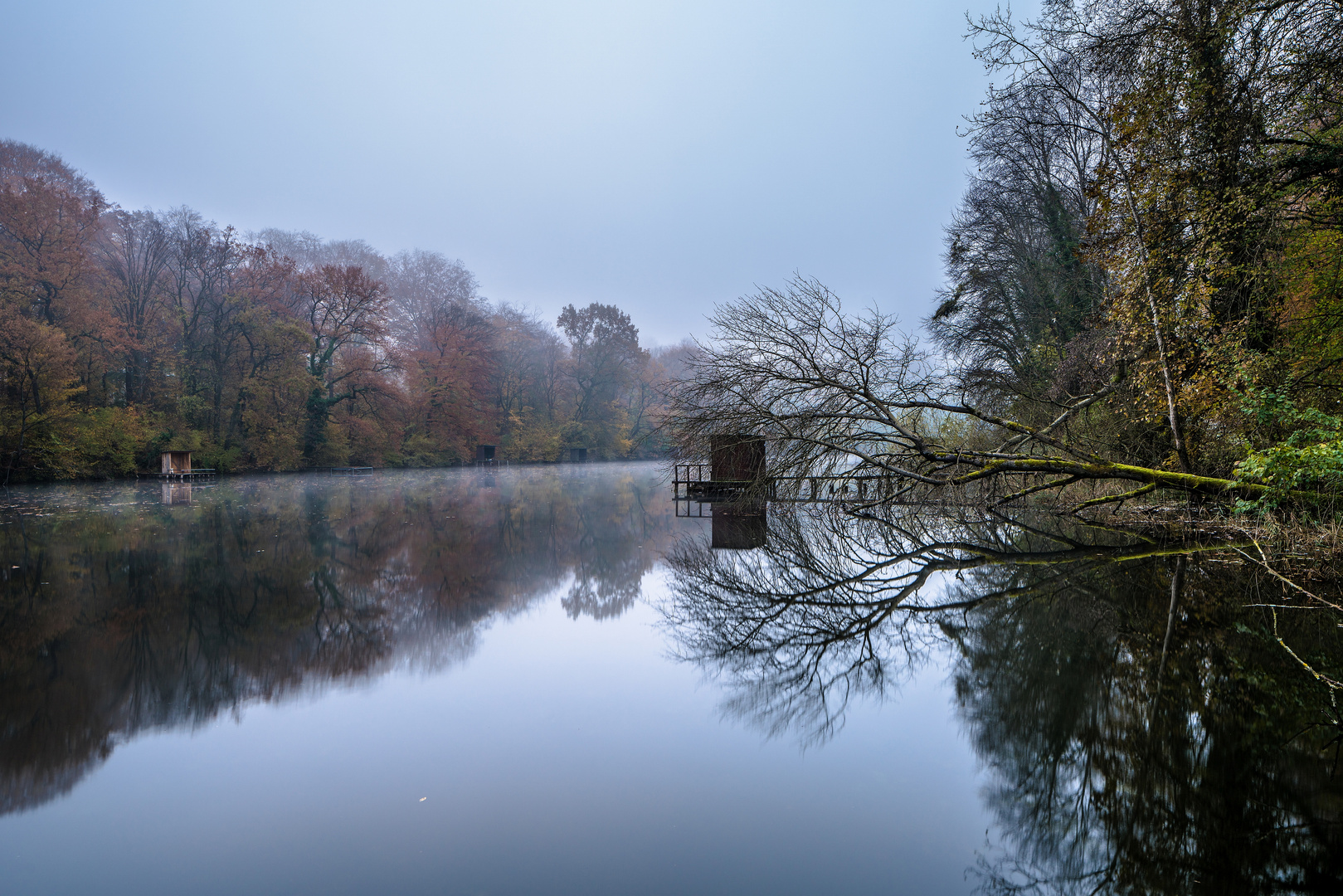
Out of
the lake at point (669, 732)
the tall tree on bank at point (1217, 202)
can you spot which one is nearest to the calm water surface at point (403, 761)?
the lake at point (669, 732)

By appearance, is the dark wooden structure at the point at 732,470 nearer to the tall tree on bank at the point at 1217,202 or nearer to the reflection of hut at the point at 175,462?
the tall tree on bank at the point at 1217,202

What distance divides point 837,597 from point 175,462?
89.8ft

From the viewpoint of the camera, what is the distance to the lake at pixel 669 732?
220 cm

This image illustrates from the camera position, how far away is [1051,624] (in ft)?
14.8

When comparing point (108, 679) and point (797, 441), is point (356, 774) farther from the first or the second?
point (797, 441)

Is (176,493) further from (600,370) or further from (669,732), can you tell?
(600,370)

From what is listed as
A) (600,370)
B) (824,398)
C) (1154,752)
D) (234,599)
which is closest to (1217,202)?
(824,398)

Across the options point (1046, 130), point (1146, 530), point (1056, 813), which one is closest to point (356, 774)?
point (1056, 813)

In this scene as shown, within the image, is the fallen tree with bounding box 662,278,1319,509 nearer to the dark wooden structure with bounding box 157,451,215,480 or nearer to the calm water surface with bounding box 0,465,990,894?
the calm water surface with bounding box 0,465,990,894

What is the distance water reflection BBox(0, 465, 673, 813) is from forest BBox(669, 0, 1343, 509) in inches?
137

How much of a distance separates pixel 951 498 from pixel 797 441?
11.1 feet

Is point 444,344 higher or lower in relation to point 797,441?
higher

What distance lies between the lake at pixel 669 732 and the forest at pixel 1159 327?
7.07 feet

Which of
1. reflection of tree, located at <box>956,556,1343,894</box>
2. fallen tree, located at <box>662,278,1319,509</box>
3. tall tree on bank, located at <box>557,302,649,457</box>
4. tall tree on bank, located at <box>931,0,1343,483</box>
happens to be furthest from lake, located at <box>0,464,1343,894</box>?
tall tree on bank, located at <box>557,302,649,457</box>
